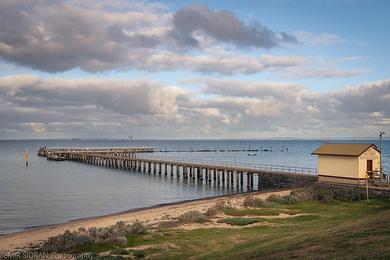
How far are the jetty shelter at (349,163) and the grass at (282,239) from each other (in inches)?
260

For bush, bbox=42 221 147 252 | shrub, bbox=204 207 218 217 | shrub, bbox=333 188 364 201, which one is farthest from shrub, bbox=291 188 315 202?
bush, bbox=42 221 147 252

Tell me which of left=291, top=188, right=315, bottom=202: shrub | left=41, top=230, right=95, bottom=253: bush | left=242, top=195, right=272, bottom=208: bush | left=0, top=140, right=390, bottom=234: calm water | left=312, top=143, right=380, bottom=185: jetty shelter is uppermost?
left=312, top=143, right=380, bottom=185: jetty shelter

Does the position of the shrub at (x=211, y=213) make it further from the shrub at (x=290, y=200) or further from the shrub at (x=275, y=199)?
the shrub at (x=290, y=200)

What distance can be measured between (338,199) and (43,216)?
23.1m

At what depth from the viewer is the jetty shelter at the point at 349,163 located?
107ft

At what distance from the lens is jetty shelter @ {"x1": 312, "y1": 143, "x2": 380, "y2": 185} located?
3250 cm

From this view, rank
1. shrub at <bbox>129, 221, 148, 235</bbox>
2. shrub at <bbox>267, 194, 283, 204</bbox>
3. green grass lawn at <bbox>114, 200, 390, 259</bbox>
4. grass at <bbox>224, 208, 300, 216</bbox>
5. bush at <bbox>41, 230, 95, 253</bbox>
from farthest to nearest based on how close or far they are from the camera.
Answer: shrub at <bbox>267, 194, 283, 204</bbox> → grass at <bbox>224, 208, 300, 216</bbox> → shrub at <bbox>129, 221, 148, 235</bbox> → bush at <bbox>41, 230, 95, 253</bbox> → green grass lawn at <bbox>114, 200, 390, 259</bbox>

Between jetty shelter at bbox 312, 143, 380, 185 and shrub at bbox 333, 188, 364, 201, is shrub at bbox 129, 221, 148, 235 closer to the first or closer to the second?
shrub at bbox 333, 188, 364, 201

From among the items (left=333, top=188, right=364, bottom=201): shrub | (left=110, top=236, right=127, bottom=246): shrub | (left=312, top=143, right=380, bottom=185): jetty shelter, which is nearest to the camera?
(left=110, top=236, right=127, bottom=246): shrub

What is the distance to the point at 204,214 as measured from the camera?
25609 millimetres

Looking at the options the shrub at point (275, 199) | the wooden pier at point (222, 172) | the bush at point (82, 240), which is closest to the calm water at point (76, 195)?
the wooden pier at point (222, 172)

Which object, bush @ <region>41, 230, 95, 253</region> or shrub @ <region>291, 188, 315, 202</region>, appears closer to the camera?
bush @ <region>41, 230, 95, 253</region>

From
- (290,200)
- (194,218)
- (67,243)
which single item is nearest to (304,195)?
(290,200)

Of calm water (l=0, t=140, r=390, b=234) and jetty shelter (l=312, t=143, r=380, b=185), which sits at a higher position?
jetty shelter (l=312, t=143, r=380, b=185)
